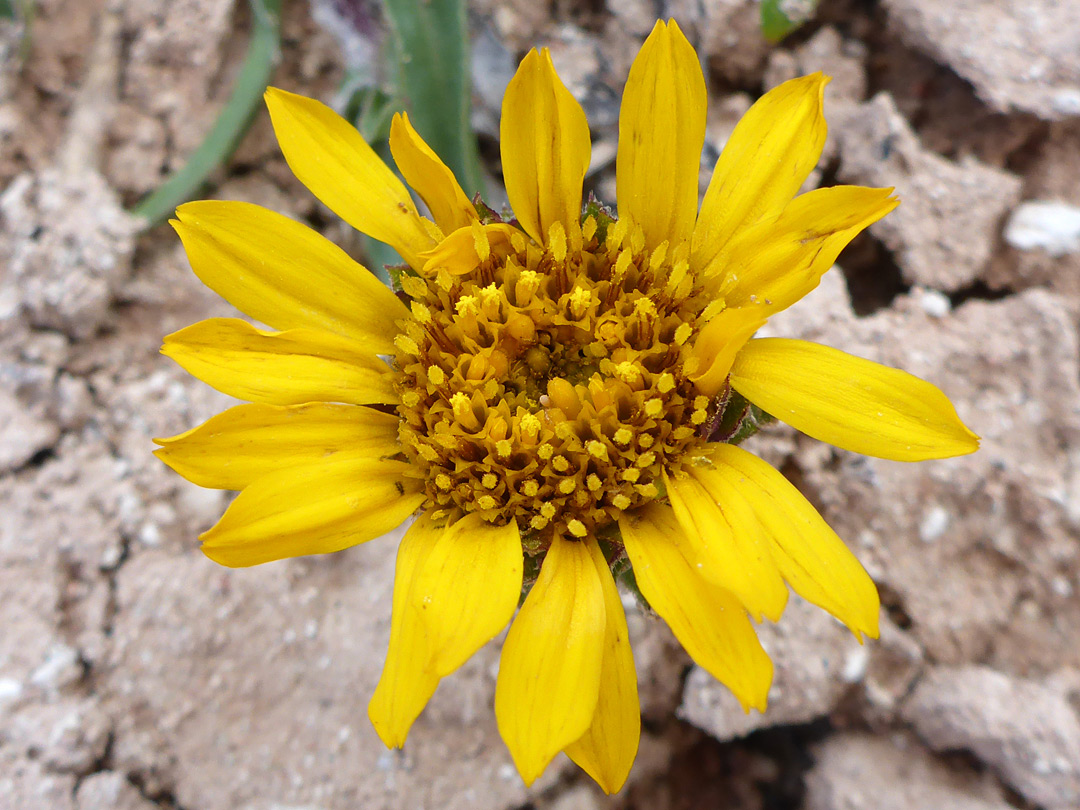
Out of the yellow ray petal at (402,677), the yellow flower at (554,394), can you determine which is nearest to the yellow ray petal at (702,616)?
the yellow flower at (554,394)

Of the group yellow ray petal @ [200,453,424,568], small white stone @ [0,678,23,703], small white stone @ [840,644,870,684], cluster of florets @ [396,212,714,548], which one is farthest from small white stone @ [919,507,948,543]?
small white stone @ [0,678,23,703]

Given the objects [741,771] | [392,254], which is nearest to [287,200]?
[392,254]

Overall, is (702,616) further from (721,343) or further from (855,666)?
(855,666)

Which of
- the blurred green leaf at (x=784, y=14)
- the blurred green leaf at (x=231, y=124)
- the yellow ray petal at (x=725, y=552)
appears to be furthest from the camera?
the blurred green leaf at (x=231, y=124)

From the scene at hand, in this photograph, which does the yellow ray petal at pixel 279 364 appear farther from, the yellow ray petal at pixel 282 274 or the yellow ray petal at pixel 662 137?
the yellow ray petal at pixel 662 137

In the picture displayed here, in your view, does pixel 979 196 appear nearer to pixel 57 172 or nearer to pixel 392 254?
pixel 392 254

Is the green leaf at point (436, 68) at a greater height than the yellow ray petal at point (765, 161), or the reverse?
the yellow ray petal at point (765, 161)
